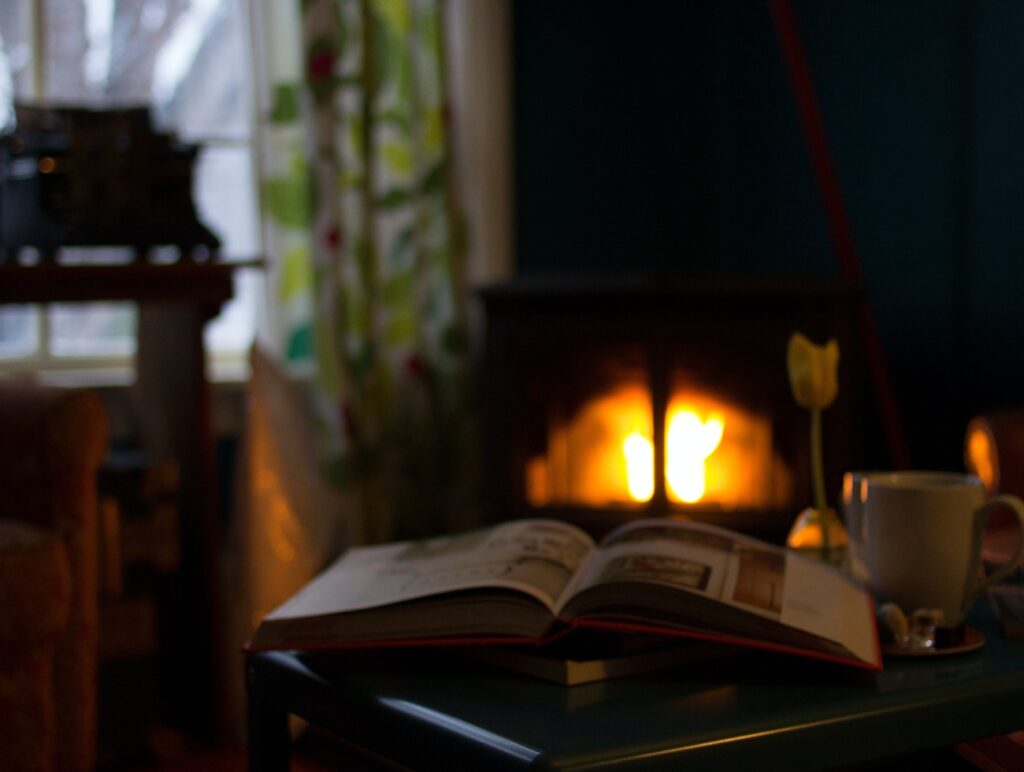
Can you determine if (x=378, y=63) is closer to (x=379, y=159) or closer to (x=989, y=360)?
(x=379, y=159)

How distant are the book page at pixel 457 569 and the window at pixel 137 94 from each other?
4.99ft

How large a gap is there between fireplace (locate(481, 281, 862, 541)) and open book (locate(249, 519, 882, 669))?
1.41 metres

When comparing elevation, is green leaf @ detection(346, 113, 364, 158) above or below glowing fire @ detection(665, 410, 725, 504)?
above

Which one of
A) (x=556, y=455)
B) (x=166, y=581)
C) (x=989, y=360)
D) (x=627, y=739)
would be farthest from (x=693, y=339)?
(x=627, y=739)

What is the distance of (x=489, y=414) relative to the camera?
8.57 feet

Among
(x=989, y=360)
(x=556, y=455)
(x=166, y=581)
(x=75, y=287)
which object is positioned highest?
(x=75, y=287)

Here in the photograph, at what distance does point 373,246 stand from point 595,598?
1957mm

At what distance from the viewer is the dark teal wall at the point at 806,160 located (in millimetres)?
2639

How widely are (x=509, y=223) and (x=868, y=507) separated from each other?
212cm

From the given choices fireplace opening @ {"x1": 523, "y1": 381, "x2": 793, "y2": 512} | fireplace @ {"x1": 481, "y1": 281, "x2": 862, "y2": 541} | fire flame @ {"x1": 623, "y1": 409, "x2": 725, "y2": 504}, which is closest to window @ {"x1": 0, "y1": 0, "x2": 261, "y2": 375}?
fireplace @ {"x1": 481, "y1": 281, "x2": 862, "y2": 541}

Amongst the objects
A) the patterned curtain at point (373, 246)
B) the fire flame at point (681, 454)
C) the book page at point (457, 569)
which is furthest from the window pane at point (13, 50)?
the book page at point (457, 569)

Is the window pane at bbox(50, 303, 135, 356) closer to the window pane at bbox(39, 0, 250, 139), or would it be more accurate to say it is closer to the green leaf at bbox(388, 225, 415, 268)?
the window pane at bbox(39, 0, 250, 139)

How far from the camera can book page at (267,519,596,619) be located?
0.99 metres

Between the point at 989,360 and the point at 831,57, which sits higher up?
the point at 831,57
